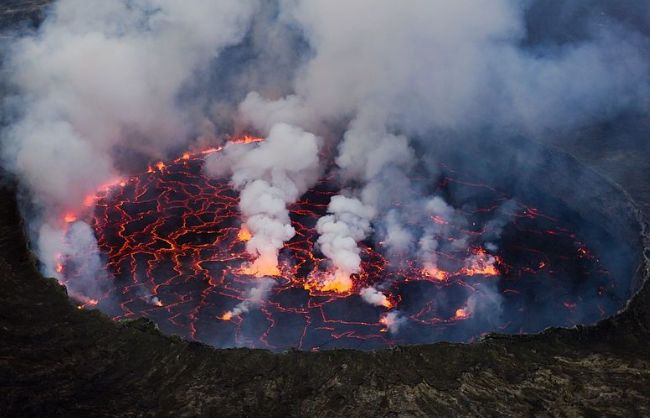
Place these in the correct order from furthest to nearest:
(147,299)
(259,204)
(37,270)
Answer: (259,204) → (147,299) → (37,270)

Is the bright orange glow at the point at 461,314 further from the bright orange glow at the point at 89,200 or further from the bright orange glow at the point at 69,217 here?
the bright orange glow at the point at 89,200

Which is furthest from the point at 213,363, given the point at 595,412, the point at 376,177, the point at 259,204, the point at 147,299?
the point at 376,177

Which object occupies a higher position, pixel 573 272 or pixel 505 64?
pixel 505 64

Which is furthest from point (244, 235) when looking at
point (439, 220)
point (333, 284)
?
point (439, 220)

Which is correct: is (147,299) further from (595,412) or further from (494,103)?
(494,103)

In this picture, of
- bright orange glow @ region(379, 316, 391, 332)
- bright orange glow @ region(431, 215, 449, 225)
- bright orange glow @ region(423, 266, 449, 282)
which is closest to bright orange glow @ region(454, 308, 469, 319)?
bright orange glow @ region(423, 266, 449, 282)

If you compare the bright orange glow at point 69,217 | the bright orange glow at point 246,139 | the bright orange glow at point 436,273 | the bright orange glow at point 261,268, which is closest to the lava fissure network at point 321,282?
the bright orange glow at point 436,273

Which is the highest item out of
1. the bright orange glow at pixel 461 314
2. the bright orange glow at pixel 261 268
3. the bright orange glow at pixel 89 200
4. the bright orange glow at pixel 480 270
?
the bright orange glow at pixel 89 200

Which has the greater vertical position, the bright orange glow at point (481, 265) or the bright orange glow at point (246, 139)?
the bright orange glow at point (246, 139)
